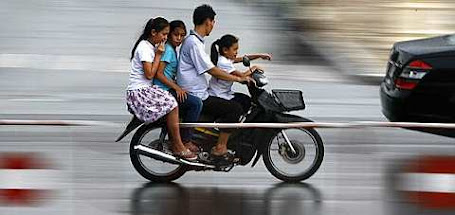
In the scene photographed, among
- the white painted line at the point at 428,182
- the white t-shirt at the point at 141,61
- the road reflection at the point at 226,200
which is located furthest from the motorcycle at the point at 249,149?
the white painted line at the point at 428,182

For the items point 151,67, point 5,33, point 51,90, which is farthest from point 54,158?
point 5,33

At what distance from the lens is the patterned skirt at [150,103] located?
9.22m

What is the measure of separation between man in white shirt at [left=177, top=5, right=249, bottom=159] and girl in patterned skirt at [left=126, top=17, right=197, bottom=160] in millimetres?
257

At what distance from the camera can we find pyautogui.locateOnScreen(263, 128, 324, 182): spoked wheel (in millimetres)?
8594

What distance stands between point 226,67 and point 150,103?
795 mm

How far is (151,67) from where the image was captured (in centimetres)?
928

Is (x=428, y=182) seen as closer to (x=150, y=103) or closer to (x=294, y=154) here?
(x=294, y=154)

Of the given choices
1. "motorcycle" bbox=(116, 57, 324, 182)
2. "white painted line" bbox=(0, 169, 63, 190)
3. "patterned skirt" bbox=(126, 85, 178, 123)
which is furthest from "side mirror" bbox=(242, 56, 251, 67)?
"white painted line" bbox=(0, 169, 63, 190)

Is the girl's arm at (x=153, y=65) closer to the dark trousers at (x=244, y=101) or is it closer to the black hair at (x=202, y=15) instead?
the black hair at (x=202, y=15)

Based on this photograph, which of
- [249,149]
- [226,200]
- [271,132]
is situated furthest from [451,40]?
[226,200]

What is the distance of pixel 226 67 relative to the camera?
9578 millimetres

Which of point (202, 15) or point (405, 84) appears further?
point (405, 84)

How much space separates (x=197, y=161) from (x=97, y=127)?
2.03 m

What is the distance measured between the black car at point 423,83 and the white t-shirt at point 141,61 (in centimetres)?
317
